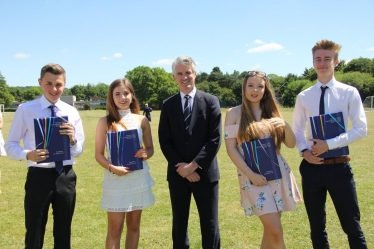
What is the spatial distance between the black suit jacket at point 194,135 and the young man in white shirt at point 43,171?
1067mm

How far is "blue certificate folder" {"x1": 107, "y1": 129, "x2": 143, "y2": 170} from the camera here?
398cm

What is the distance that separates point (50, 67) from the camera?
12.6 ft

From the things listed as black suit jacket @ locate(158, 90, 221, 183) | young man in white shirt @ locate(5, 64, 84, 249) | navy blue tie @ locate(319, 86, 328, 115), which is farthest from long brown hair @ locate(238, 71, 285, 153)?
young man in white shirt @ locate(5, 64, 84, 249)

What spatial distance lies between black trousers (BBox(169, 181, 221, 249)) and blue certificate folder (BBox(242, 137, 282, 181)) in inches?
25.2

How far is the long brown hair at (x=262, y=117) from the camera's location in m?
3.82

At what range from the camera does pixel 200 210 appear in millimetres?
4094

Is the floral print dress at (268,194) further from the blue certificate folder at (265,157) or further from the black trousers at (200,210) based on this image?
the black trousers at (200,210)

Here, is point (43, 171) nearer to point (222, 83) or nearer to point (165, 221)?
point (165, 221)

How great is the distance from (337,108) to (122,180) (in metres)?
2.59

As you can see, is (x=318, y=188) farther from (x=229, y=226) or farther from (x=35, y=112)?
(x=35, y=112)

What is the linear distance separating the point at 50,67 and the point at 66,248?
6.62 feet

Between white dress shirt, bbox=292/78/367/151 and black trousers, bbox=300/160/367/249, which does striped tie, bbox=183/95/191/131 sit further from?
black trousers, bbox=300/160/367/249

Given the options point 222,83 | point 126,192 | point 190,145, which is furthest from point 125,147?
point 222,83

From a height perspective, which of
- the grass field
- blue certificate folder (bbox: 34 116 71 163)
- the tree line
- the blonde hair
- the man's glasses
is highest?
the tree line
